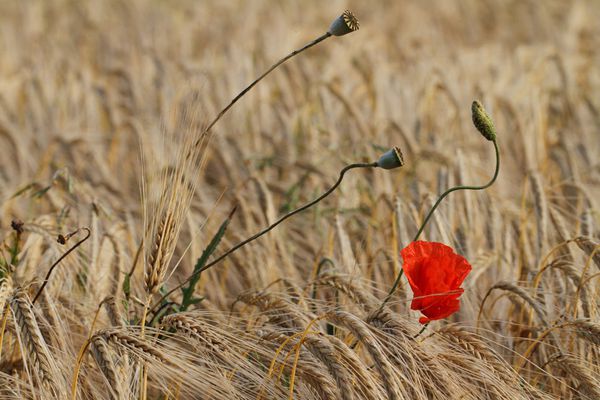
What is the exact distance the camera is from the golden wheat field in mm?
1831

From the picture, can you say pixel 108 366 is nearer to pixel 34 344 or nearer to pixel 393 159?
pixel 34 344

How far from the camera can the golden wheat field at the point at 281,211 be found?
6.01 feet

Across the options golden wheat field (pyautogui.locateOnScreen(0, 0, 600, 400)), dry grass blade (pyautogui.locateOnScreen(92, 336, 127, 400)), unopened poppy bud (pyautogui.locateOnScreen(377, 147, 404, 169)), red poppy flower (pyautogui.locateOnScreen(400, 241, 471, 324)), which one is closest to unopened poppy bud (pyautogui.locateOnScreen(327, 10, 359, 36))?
golden wheat field (pyautogui.locateOnScreen(0, 0, 600, 400))

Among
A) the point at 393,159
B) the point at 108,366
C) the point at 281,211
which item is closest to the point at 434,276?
the point at 393,159

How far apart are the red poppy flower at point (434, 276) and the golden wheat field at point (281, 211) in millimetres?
87

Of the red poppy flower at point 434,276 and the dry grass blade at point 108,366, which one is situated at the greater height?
the dry grass blade at point 108,366

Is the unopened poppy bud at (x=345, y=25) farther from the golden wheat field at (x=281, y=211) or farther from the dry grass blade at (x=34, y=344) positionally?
the dry grass blade at (x=34, y=344)

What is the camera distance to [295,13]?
27.9ft

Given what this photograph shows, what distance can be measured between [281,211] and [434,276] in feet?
5.52

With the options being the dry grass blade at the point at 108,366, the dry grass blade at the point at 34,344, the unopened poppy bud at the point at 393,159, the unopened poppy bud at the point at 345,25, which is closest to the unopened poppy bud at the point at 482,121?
the unopened poppy bud at the point at 393,159

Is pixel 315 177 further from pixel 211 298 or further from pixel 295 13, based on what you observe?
pixel 295 13

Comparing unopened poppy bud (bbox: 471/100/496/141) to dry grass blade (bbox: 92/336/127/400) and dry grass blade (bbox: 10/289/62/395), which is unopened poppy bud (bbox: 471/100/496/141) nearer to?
dry grass blade (bbox: 92/336/127/400)

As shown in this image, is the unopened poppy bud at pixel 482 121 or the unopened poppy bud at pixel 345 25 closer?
the unopened poppy bud at pixel 482 121

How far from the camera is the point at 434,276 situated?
70.9 inches
